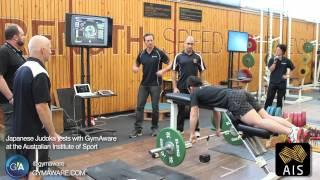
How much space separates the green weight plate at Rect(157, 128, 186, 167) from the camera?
328 centimetres

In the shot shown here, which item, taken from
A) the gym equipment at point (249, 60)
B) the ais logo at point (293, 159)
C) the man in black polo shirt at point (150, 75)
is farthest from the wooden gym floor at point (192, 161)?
the gym equipment at point (249, 60)

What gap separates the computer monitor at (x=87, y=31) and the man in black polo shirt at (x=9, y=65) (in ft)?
5.79

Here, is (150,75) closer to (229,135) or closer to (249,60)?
(229,135)

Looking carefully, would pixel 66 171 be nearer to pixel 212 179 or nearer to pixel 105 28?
pixel 212 179

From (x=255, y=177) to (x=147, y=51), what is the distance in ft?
7.81

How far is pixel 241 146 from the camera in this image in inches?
174

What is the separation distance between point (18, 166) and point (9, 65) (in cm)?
90

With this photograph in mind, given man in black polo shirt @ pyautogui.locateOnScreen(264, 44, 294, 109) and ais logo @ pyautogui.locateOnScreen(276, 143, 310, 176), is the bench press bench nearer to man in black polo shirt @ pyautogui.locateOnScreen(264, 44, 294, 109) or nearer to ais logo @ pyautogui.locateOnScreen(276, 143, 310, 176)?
ais logo @ pyautogui.locateOnScreen(276, 143, 310, 176)

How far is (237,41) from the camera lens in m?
7.79

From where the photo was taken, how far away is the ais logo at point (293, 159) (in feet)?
10.6

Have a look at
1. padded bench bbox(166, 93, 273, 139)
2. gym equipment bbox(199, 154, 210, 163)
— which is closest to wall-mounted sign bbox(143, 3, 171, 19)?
padded bench bbox(166, 93, 273, 139)

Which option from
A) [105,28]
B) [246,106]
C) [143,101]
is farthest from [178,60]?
[246,106]

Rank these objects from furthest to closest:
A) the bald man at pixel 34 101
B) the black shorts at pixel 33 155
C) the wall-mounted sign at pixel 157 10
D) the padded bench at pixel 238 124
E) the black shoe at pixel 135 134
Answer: the wall-mounted sign at pixel 157 10 < the black shoe at pixel 135 134 < the padded bench at pixel 238 124 < the black shorts at pixel 33 155 < the bald man at pixel 34 101

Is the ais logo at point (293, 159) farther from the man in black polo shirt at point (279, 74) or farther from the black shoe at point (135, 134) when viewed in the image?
the man in black polo shirt at point (279, 74)
